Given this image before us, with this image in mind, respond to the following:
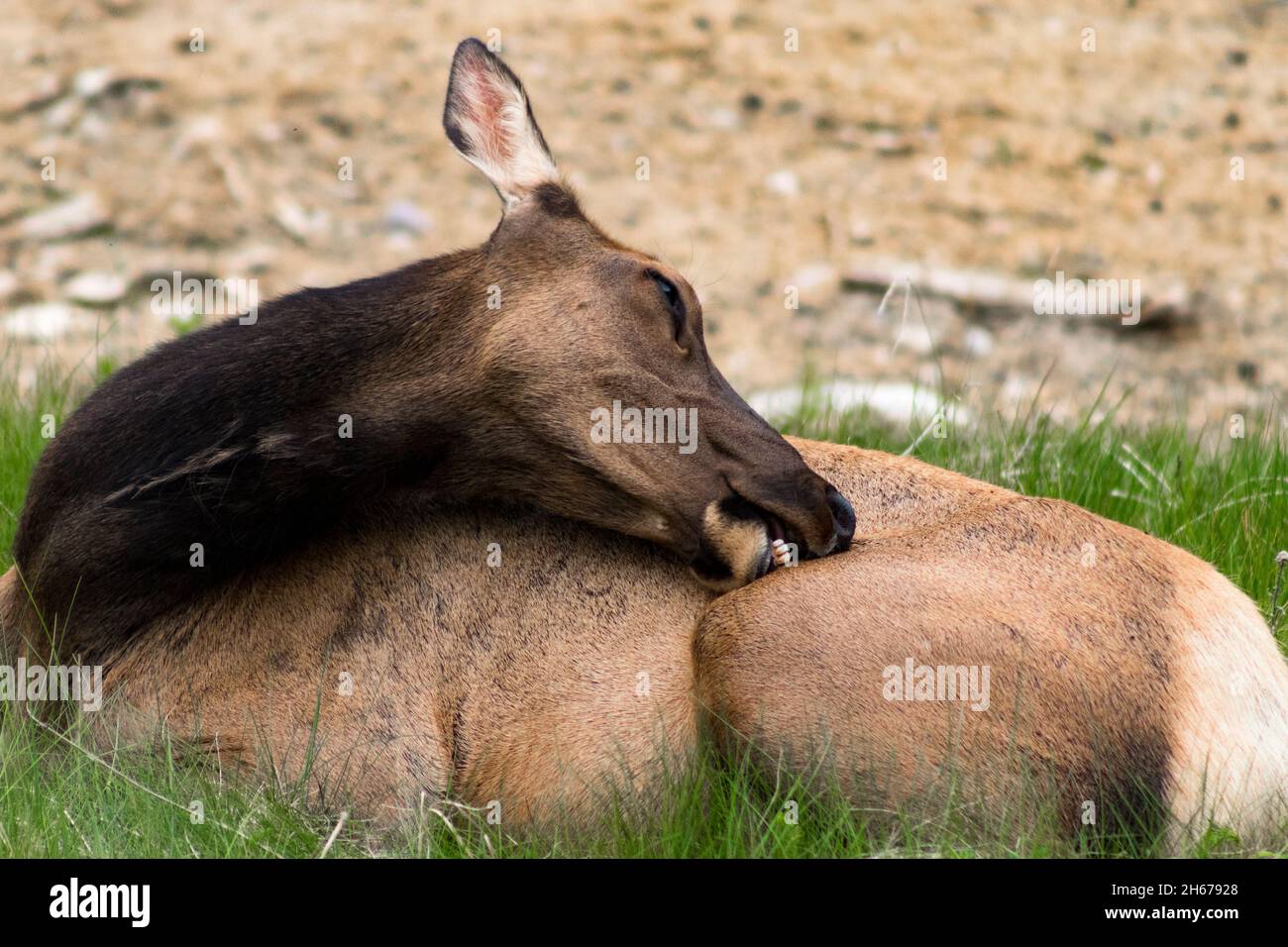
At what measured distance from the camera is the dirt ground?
907cm

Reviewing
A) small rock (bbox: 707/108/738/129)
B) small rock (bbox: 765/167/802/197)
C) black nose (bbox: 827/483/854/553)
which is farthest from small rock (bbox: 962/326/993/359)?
black nose (bbox: 827/483/854/553)

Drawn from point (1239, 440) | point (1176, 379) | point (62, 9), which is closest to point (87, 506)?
point (1239, 440)

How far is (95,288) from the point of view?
8.85 meters

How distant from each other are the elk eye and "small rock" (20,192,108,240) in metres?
5.87

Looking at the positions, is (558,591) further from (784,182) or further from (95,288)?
(784,182)

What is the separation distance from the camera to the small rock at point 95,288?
877 cm

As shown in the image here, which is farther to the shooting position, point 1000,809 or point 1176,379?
point 1176,379

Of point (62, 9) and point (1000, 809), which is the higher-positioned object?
point (62, 9)

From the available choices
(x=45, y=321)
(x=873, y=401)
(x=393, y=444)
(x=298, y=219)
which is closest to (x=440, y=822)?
(x=393, y=444)

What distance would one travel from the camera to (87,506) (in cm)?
413

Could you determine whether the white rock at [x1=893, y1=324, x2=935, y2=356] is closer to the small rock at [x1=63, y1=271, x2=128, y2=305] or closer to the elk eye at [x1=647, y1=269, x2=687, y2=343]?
the small rock at [x1=63, y1=271, x2=128, y2=305]

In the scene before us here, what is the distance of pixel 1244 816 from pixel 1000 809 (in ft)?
2.00

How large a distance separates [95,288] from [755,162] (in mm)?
4087

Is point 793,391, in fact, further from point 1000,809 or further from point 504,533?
point 1000,809
